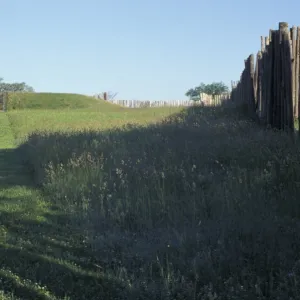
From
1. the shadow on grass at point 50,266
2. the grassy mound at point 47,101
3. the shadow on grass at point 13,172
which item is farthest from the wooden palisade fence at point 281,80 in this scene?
the grassy mound at point 47,101

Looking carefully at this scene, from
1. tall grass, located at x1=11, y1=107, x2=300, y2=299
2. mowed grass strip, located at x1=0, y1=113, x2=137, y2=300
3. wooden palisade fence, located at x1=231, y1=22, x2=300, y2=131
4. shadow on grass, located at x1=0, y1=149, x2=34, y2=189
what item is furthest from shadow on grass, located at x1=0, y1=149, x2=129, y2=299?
wooden palisade fence, located at x1=231, y1=22, x2=300, y2=131

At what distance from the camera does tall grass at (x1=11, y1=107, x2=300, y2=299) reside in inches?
178

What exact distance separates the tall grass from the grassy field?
0.01 m

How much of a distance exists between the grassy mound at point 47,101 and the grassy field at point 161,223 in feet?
165

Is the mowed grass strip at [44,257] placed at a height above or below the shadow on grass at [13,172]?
below

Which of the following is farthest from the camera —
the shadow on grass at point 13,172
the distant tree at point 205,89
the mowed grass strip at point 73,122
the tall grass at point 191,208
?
the distant tree at point 205,89

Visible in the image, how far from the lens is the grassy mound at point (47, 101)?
196 ft

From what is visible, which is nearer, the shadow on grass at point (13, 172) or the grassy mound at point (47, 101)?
the shadow on grass at point (13, 172)

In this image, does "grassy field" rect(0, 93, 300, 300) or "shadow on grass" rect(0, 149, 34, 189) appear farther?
"shadow on grass" rect(0, 149, 34, 189)

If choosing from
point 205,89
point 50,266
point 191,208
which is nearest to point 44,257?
point 50,266

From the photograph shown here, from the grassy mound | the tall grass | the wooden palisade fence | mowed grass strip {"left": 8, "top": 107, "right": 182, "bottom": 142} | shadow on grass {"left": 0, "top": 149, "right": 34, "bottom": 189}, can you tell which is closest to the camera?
the tall grass

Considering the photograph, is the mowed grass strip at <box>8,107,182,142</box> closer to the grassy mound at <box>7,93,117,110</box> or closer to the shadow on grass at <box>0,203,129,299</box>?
the shadow on grass at <box>0,203,129,299</box>

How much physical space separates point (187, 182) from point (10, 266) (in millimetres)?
2647

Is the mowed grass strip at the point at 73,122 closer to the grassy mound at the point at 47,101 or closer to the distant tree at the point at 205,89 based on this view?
the grassy mound at the point at 47,101
